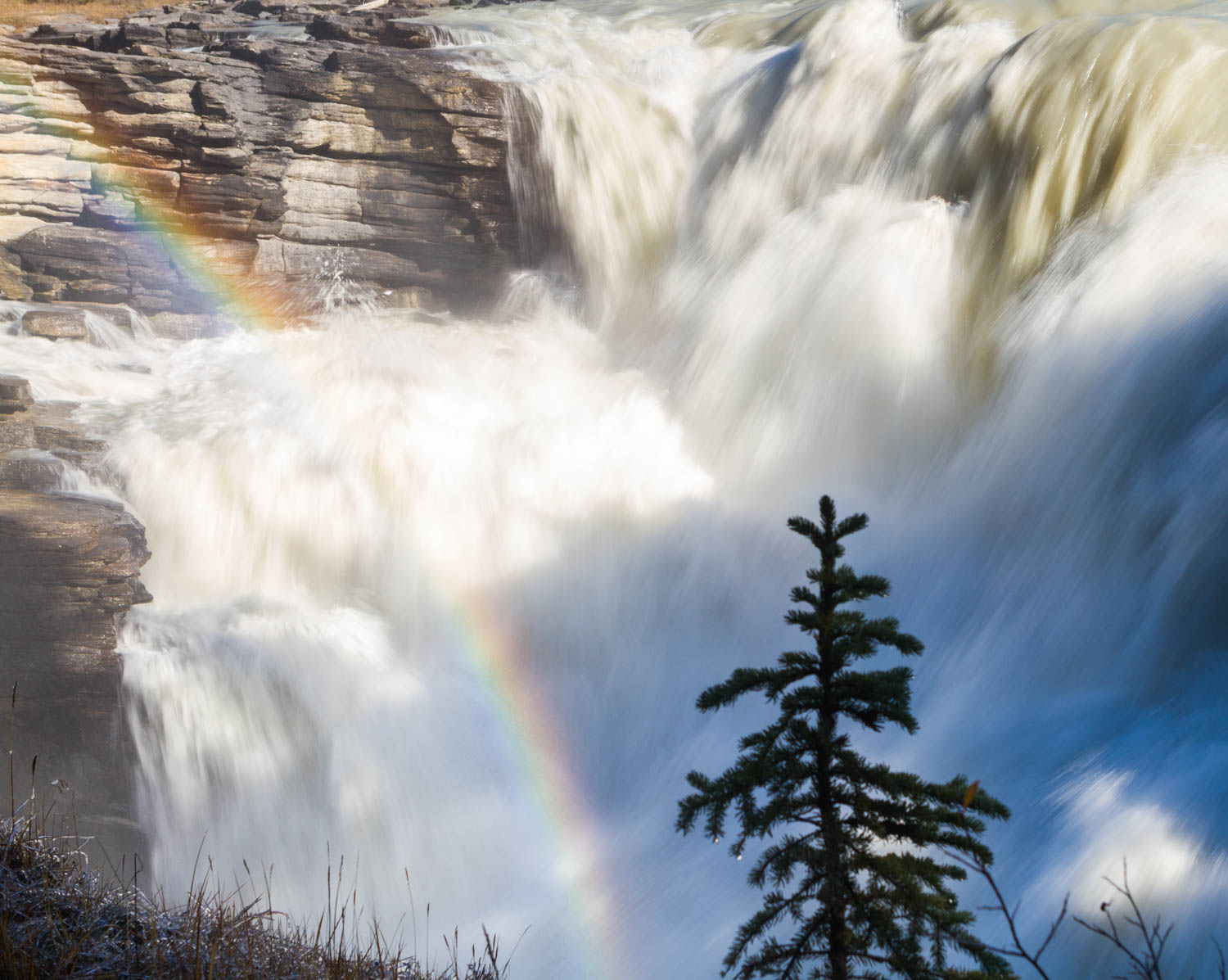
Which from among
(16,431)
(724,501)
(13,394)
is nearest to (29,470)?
(16,431)

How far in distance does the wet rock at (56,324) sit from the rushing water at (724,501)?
0.17 m

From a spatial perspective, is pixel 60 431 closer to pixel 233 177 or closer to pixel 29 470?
pixel 29 470

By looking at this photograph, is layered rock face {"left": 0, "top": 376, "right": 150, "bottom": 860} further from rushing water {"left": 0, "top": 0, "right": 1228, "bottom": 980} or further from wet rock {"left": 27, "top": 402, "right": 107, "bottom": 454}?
wet rock {"left": 27, "top": 402, "right": 107, "bottom": 454}

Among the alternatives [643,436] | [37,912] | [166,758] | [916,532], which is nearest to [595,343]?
[643,436]

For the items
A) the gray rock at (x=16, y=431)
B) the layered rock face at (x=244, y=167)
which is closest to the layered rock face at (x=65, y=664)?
the gray rock at (x=16, y=431)

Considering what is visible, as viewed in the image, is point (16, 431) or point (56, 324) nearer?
point (16, 431)

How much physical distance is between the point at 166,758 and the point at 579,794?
2634mm

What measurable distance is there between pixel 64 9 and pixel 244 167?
295 inches

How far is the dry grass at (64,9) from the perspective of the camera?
1402cm

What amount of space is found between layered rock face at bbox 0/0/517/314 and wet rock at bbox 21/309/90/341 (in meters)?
0.56

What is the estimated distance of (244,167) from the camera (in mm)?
10281

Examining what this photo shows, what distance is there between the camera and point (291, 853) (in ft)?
21.4

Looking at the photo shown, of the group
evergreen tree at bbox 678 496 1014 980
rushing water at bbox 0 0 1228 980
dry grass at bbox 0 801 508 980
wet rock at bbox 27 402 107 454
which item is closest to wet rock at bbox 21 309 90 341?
rushing water at bbox 0 0 1228 980

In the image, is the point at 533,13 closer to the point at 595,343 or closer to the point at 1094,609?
the point at 595,343
